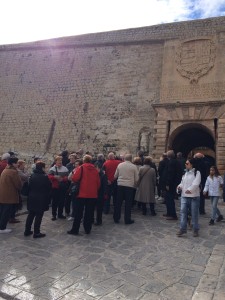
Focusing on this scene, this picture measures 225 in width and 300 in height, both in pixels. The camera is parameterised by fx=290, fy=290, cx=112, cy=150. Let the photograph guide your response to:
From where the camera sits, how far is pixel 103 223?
6.44m

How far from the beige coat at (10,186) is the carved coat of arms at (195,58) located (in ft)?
31.0

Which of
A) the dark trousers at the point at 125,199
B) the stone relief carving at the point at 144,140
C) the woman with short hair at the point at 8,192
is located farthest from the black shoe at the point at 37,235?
the stone relief carving at the point at 144,140

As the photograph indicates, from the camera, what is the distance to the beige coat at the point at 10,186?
18.9ft

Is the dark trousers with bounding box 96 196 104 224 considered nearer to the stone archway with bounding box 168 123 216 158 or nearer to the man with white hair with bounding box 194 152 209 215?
the man with white hair with bounding box 194 152 209 215

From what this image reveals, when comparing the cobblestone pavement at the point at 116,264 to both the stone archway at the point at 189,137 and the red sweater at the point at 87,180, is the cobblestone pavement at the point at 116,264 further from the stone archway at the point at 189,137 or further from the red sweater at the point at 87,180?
the stone archway at the point at 189,137

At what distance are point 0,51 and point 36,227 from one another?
639 inches

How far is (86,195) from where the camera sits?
5.49 m

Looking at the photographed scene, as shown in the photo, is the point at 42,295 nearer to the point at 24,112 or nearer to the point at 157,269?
the point at 157,269

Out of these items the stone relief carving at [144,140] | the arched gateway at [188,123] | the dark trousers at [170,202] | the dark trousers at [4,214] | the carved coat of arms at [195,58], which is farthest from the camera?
the stone relief carving at [144,140]

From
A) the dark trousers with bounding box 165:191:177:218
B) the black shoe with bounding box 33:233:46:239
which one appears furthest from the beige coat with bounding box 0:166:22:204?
the dark trousers with bounding box 165:191:177:218

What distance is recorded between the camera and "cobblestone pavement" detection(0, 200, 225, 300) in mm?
3545

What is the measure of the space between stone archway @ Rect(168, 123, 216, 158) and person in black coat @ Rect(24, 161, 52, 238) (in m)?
7.48

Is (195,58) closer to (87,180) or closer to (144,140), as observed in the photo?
(144,140)

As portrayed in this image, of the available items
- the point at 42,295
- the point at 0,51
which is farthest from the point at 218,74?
the point at 0,51
